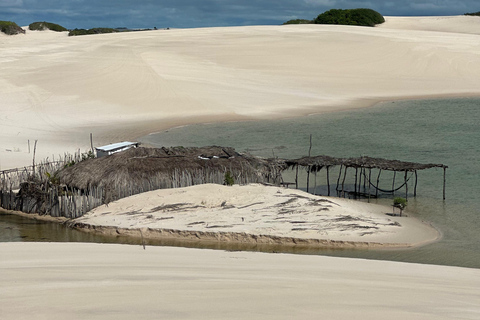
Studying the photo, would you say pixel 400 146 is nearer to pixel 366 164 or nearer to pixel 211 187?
pixel 366 164

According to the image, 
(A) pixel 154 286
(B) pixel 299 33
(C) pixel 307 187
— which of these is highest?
(B) pixel 299 33

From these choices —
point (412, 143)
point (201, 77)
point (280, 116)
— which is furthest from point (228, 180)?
point (201, 77)

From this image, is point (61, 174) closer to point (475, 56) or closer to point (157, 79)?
point (157, 79)

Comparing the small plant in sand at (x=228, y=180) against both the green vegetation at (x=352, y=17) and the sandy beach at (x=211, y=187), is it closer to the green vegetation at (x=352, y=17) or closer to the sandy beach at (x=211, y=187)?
the sandy beach at (x=211, y=187)

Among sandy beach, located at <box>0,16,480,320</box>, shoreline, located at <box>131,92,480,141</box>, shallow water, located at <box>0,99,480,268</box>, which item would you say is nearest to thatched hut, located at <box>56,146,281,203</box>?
sandy beach, located at <box>0,16,480,320</box>

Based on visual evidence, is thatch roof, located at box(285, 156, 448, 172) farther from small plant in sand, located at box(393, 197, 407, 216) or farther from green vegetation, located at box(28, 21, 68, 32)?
green vegetation, located at box(28, 21, 68, 32)

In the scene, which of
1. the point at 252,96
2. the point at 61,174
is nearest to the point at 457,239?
the point at 61,174
